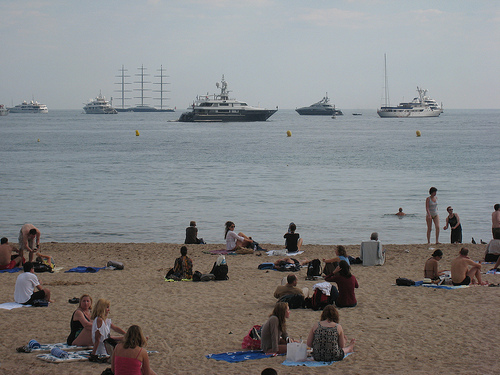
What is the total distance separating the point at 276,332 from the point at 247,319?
187cm

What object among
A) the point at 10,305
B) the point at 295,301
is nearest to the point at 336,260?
the point at 295,301

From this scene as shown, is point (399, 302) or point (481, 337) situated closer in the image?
point (481, 337)

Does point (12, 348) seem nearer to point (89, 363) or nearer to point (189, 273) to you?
point (89, 363)

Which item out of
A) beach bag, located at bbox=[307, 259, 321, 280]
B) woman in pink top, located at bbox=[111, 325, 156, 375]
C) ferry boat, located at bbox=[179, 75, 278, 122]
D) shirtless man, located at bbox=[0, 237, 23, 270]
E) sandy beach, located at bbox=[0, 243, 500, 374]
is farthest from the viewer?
ferry boat, located at bbox=[179, 75, 278, 122]

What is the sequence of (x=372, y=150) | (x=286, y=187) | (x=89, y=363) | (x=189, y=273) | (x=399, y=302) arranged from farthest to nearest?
(x=372, y=150) → (x=286, y=187) → (x=189, y=273) → (x=399, y=302) → (x=89, y=363)

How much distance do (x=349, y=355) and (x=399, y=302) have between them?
3053 mm

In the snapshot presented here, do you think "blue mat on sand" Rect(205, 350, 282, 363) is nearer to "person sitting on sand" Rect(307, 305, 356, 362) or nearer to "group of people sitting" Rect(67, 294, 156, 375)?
"person sitting on sand" Rect(307, 305, 356, 362)

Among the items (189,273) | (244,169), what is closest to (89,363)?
(189,273)

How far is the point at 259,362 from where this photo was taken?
800 centimetres

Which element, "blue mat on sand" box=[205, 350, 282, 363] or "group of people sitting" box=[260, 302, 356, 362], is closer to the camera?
"group of people sitting" box=[260, 302, 356, 362]

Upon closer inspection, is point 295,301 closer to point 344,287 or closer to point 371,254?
point 344,287

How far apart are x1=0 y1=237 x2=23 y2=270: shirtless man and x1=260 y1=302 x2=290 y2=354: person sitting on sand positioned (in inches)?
304

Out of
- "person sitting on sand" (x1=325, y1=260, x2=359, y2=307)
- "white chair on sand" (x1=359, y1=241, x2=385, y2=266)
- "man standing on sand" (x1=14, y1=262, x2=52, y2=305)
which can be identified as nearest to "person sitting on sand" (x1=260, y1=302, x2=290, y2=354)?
"person sitting on sand" (x1=325, y1=260, x2=359, y2=307)

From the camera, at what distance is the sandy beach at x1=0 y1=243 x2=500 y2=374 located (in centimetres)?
783
